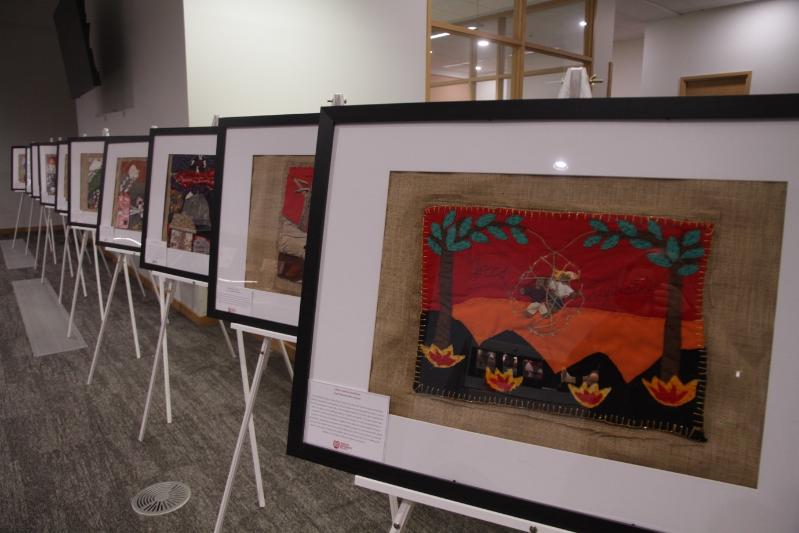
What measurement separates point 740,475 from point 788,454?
5cm

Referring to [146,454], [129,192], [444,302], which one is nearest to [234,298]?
[444,302]

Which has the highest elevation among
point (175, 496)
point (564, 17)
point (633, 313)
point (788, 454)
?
point (564, 17)

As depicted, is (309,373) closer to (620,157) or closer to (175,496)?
(620,157)

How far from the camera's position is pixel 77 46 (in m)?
5.21

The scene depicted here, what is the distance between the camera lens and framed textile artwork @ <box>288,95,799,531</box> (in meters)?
0.56

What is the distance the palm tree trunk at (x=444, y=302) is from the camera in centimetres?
71


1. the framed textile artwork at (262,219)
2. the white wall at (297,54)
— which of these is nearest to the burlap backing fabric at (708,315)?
the framed textile artwork at (262,219)

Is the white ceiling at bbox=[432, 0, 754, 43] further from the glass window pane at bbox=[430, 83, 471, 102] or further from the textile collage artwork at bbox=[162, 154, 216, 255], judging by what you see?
the textile collage artwork at bbox=[162, 154, 216, 255]

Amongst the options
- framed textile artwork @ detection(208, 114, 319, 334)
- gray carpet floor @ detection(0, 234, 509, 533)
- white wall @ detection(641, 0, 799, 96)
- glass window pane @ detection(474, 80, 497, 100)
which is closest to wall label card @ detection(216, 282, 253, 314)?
framed textile artwork @ detection(208, 114, 319, 334)

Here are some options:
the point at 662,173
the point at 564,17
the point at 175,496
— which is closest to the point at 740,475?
the point at 662,173

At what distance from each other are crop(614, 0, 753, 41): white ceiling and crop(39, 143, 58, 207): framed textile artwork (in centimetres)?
728

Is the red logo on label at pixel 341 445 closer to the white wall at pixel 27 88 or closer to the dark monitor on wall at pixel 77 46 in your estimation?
the dark monitor on wall at pixel 77 46

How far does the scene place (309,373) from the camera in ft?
2.53

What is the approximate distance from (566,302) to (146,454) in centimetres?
207
